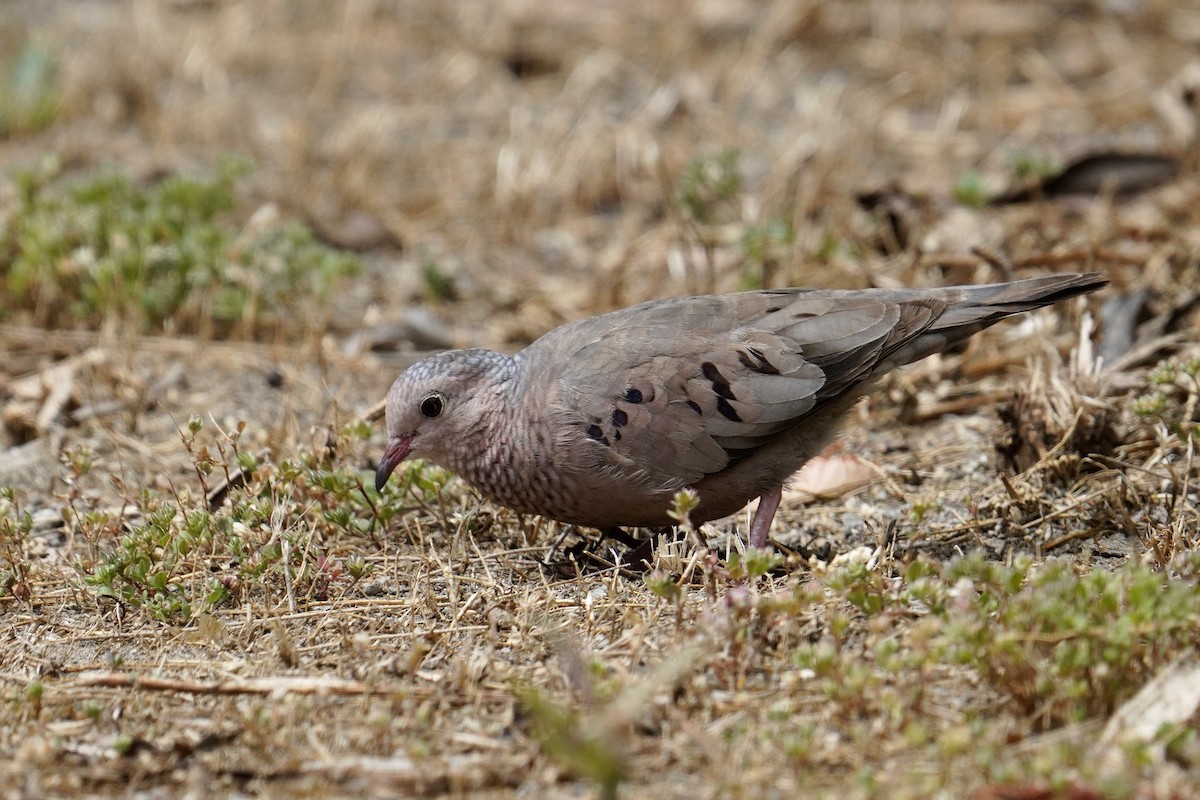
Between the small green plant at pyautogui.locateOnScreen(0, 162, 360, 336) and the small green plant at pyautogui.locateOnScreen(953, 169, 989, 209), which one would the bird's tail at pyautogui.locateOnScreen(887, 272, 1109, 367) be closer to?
the small green plant at pyautogui.locateOnScreen(953, 169, 989, 209)

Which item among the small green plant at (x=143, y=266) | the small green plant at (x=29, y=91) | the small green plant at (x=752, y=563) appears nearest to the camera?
the small green plant at (x=752, y=563)

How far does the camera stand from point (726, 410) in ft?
13.5

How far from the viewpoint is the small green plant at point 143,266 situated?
5855mm

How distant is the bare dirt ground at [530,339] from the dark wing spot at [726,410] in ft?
1.40

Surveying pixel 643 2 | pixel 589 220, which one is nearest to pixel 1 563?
pixel 589 220

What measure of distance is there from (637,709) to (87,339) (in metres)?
3.77

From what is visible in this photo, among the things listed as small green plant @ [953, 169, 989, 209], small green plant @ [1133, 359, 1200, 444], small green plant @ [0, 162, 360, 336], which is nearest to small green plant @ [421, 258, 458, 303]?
small green plant @ [0, 162, 360, 336]

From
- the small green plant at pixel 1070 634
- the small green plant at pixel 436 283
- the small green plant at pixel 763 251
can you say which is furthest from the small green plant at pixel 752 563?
the small green plant at pixel 436 283

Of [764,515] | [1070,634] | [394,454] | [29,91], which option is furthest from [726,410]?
[29,91]

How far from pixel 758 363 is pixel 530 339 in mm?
2336

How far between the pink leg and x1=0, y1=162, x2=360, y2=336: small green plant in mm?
2500

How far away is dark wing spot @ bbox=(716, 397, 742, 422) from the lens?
4094 millimetres

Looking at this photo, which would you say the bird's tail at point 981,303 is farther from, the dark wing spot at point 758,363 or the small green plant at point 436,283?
the small green plant at point 436,283

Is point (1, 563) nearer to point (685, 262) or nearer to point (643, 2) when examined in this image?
point (685, 262)
